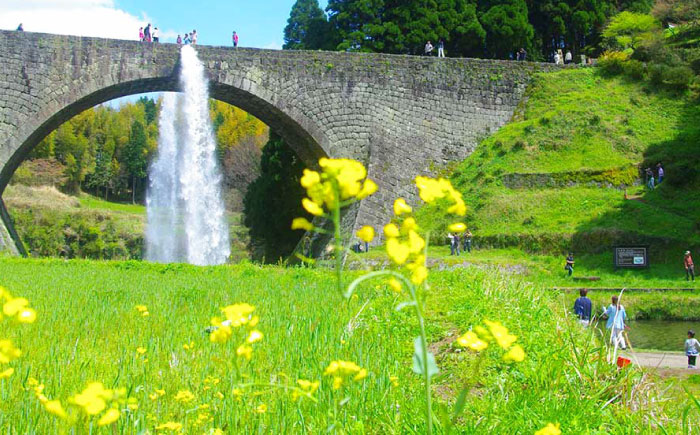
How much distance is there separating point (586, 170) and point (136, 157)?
135 ft

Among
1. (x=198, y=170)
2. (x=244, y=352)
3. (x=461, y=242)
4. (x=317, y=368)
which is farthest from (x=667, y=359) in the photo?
(x=198, y=170)

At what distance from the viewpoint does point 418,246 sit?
1337mm

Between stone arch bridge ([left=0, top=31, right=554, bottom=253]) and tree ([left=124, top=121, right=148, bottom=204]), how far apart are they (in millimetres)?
34679

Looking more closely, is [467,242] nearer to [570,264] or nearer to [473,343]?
[570,264]

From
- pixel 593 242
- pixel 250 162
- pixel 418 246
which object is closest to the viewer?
pixel 418 246

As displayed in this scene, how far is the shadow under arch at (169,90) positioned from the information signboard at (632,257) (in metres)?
8.65

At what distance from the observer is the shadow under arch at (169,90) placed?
17453mm

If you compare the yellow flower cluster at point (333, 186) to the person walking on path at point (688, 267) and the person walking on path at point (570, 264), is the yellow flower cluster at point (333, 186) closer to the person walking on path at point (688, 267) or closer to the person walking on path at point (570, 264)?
the person walking on path at point (570, 264)

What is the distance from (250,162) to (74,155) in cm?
1913

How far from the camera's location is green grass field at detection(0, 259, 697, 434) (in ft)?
8.59

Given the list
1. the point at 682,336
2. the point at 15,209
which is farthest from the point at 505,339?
the point at 15,209

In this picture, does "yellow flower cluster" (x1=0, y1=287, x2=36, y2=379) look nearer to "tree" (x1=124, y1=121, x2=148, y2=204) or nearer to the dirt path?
the dirt path

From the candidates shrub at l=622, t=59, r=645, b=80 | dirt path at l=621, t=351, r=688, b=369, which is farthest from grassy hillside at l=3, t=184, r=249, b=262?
dirt path at l=621, t=351, r=688, b=369

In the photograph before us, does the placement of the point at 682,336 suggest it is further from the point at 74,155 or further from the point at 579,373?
the point at 74,155
